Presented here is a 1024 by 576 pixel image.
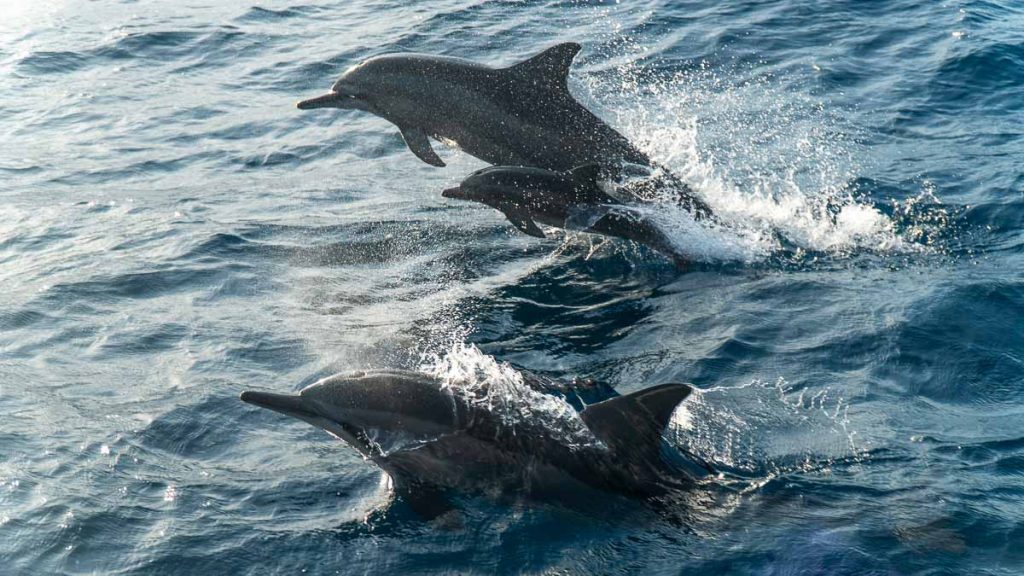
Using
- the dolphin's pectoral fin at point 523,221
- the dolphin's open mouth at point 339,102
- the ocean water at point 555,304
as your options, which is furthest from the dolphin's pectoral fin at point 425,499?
the dolphin's open mouth at point 339,102

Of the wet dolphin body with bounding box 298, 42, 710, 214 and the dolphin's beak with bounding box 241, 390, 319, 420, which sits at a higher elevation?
the wet dolphin body with bounding box 298, 42, 710, 214

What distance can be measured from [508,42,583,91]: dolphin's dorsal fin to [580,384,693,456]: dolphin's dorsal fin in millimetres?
5181

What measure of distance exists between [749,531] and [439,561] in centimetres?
173

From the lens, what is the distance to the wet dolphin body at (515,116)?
10.6 m

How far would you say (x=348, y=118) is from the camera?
16.3 metres

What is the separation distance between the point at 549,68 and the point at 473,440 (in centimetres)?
526

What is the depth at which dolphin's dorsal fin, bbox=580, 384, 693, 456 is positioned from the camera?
235 inches

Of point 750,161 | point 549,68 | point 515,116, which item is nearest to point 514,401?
point 515,116

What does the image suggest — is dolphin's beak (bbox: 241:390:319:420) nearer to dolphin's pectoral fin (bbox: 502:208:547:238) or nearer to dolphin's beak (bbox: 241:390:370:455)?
dolphin's beak (bbox: 241:390:370:455)

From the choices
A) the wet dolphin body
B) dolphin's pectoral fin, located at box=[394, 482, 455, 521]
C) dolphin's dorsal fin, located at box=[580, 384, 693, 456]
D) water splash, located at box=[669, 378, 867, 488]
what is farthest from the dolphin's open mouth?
dolphin's dorsal fin, located at box=[580, 384, 693, 456]

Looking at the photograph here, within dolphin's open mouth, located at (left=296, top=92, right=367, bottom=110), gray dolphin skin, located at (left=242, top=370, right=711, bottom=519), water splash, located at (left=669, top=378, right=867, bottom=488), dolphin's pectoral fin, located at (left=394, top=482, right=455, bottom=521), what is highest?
dolphin's open mouth, located at (left=296, top=92, right=367, bottom=110)

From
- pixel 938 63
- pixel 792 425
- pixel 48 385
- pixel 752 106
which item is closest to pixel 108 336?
pixel 48 385

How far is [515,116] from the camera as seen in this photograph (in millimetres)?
10664

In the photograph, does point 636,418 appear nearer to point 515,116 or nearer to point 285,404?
point 285,404
